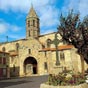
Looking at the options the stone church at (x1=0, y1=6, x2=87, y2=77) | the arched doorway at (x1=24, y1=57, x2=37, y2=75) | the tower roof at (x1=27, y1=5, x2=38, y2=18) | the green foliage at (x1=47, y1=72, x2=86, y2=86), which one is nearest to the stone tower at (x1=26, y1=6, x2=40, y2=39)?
the tower roof at (x1=27, y1=5, x2=38, y2=18)

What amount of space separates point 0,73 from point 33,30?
28597 millimetres

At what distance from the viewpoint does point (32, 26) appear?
7375cm

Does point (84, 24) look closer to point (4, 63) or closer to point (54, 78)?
point (54, 78)

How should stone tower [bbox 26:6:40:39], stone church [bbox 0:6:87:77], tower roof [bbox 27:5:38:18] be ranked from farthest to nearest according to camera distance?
tower roof [bbox 27:5:38:18], stone tower [bbox 26:6:40:39], stone church [bbox 0:6:87:77]

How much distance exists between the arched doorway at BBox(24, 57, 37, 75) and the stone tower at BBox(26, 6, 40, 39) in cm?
1264

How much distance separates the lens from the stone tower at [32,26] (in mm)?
73562

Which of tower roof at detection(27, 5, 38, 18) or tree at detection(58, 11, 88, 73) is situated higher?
tower roof at detection(27, 5, 38, 18)

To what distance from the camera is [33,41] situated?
197 ft

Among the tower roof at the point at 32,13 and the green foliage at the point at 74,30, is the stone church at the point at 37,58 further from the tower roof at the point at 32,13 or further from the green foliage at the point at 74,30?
the green foliage at the point at 74,30

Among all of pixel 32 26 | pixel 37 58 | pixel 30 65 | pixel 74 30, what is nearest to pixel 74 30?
pixel 74 30

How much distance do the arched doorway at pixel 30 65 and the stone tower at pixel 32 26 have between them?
1264 cm

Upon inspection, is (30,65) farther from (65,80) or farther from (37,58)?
(65,80)

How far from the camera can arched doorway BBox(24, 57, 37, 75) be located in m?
61.2

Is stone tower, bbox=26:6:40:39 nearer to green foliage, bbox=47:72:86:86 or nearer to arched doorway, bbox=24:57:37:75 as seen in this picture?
arched doorway, bbox=24:57:37:75
